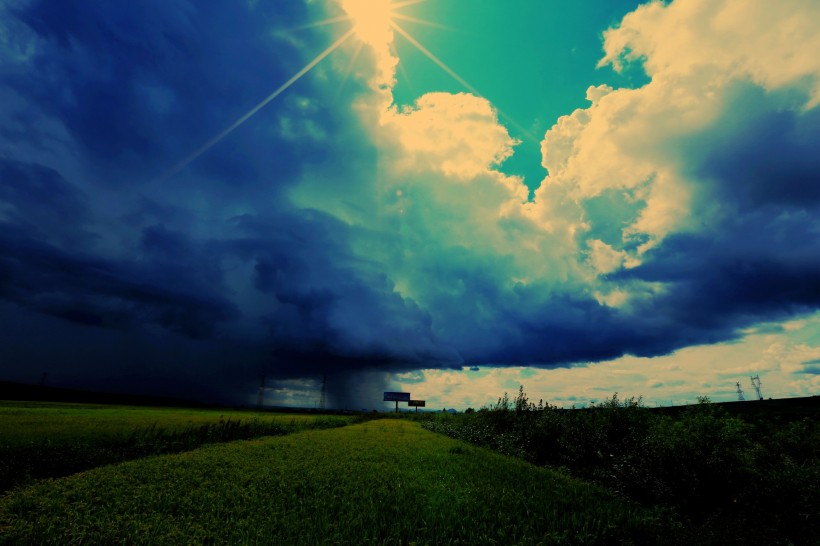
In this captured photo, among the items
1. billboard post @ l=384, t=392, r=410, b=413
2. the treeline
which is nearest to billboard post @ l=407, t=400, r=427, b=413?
billboard post @ l=384, t=392, r=410, b=413

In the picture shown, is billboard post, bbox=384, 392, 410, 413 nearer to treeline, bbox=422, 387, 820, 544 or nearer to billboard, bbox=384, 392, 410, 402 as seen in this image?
billboard, bbox=384, 392, 410, 402

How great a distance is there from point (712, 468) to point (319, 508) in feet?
→ 39.4

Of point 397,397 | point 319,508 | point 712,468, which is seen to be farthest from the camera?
point 397,397

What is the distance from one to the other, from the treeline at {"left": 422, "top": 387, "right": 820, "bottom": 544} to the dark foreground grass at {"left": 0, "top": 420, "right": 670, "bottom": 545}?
1612mm

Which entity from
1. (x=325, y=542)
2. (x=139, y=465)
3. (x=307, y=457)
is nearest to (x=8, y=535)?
(x=325, y=542)

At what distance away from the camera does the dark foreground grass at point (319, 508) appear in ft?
25.5

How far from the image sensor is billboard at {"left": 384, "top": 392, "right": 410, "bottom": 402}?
141 meters

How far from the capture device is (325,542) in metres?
7.30

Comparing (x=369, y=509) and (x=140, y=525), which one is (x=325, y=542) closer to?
(x=369, y=509)

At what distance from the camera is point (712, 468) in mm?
10867

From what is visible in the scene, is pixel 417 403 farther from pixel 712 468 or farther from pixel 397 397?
pixel 712 468

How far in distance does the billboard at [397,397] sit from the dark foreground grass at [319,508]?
132 meters

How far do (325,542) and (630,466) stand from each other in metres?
12.3

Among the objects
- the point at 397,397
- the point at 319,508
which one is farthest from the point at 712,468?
the point at 397,397
